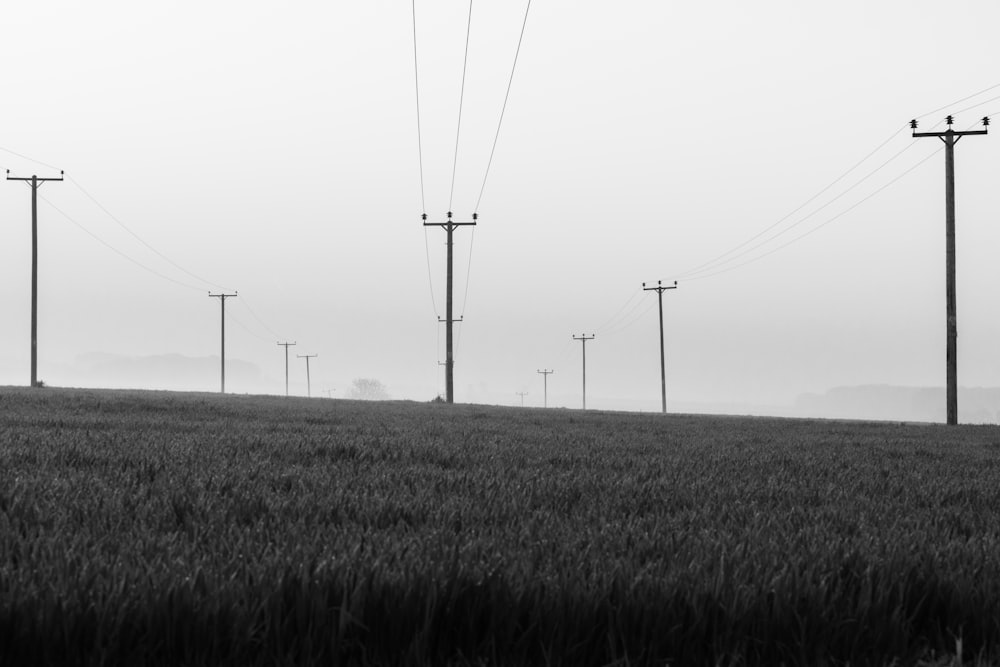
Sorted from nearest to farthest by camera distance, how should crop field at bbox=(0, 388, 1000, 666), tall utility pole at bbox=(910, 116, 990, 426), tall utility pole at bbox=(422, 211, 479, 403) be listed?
crop field at bbox=(0, 388, 1000, 666) → tall utility pole at bbox=(910, 116, 990, 426) → tall utility pole at bbox=(422, 211, 479, 403)

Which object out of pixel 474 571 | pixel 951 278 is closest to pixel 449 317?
pixel 951 278

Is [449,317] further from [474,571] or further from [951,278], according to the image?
[474,571]

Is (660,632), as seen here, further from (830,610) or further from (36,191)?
(36,191)

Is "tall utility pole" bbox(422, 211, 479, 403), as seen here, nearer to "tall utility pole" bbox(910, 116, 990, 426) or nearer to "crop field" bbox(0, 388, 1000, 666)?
"tall utility pole" bbox(910, 116, 990, 426)

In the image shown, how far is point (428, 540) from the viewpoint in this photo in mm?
3045

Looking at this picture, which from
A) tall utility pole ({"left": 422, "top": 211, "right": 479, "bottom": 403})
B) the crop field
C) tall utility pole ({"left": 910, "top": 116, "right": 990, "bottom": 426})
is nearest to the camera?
the crop field

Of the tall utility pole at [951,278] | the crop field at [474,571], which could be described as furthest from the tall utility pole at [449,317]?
the crop field at [474,571]

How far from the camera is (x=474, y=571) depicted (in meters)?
2.44

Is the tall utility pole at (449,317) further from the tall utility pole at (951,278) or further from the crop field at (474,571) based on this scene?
the crop field at (474,571)

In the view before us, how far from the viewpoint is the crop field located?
6.76 ft

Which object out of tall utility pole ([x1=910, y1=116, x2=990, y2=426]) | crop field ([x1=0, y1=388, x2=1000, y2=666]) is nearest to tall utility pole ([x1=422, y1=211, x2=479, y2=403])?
tall utility pole ([x1=910, y1=116, x2=990, y2=426])

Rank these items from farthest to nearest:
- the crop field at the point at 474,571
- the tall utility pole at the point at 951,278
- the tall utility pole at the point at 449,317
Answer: the tall utility pole at the point at 449,317
the tall utility pole at the point at 951,278
the crop field at the point at 474,571

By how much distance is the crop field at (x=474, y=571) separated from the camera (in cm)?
206

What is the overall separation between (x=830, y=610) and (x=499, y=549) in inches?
46.8
